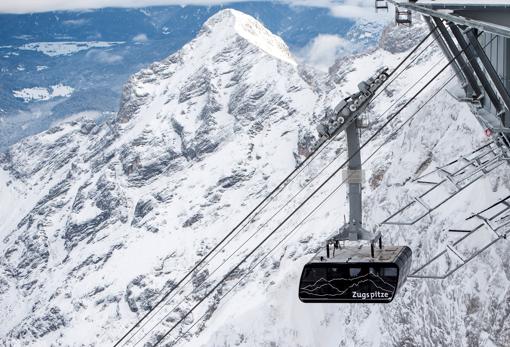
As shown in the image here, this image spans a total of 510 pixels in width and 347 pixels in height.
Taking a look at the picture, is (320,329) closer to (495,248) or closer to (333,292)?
(495,248)

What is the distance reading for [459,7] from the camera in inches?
1017

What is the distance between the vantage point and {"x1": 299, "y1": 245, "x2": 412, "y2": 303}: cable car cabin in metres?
28.0

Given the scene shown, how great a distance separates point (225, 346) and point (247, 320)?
19.6ft

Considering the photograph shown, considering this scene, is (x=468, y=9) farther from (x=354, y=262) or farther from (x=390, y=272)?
(x=354, y=262)

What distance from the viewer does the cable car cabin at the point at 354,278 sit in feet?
91.9

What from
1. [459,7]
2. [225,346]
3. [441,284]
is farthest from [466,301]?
[459,7]

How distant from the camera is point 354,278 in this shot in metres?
28.2

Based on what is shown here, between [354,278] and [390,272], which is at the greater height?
[390,272]

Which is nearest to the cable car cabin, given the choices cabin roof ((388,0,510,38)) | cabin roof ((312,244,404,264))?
cabin roof ((312,244,404,264))

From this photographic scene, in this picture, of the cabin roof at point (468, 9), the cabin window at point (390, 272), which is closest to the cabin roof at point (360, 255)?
the cabin window at point (390, 272)

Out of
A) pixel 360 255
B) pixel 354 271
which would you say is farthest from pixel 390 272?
pixel 360 255

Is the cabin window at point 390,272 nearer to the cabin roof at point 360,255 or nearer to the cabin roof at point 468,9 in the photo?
the cabin roof at point 360,255

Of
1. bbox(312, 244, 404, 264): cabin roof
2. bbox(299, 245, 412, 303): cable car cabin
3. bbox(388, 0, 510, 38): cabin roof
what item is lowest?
bbox(299, 245, 412, 303): cable car cabin

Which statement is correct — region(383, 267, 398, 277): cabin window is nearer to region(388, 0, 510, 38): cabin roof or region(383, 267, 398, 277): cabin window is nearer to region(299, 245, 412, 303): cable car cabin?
region(299, 245, 412, 303): cable car cabin
